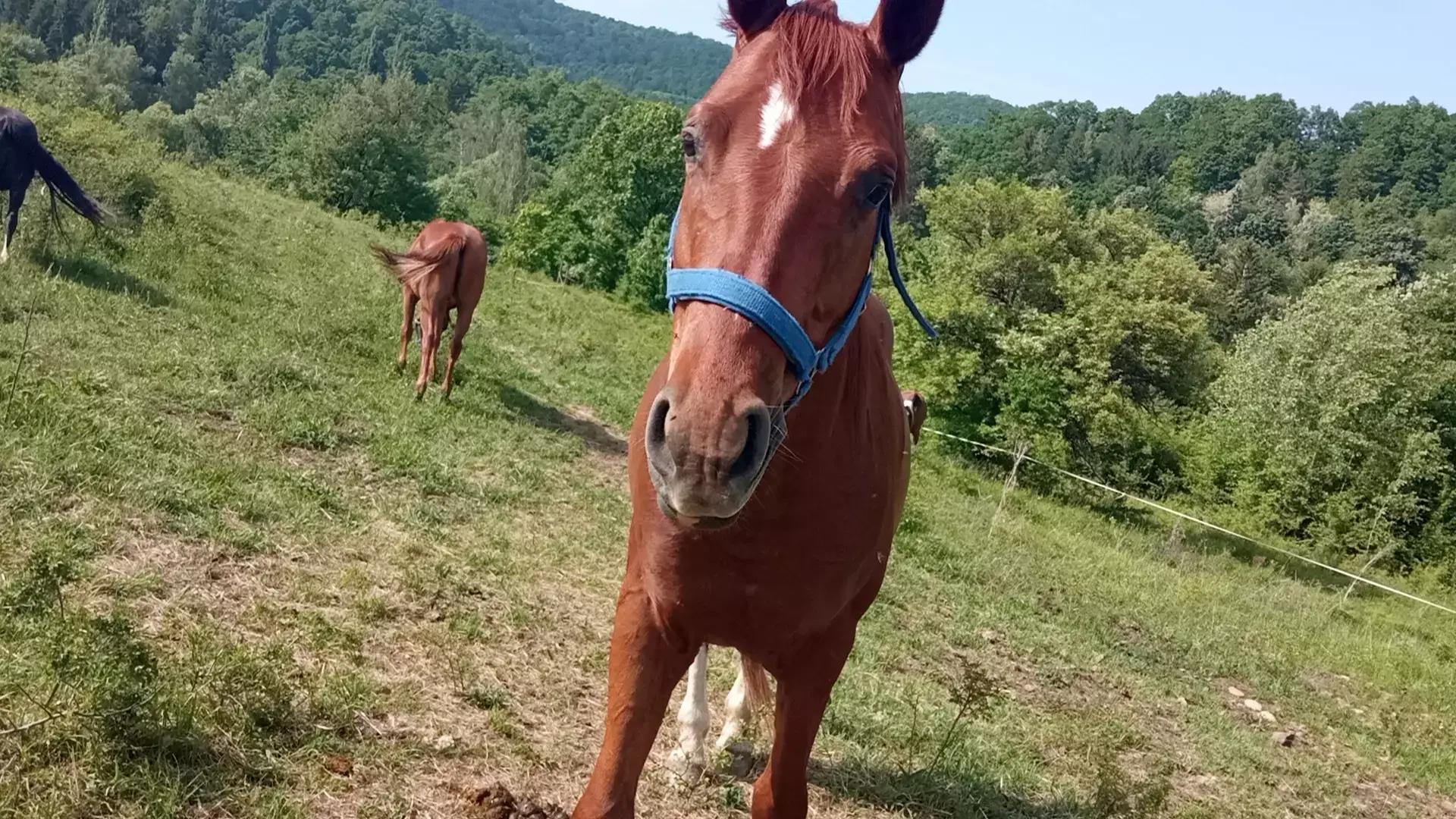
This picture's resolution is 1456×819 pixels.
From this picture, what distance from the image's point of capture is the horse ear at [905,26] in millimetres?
1798

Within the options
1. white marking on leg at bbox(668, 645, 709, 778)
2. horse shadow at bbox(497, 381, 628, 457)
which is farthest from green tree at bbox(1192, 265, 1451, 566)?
white marking on leg at bbox(668, 645, 709, 778)

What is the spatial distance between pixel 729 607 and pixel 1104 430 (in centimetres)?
2027

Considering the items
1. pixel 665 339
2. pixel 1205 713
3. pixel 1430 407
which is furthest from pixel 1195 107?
pixel 1205 713

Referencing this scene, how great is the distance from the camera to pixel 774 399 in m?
1.47

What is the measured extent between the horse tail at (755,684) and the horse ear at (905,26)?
2212mm

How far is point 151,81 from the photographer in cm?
7269

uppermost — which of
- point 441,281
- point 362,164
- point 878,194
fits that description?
point 878,194

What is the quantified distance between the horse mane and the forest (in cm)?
38

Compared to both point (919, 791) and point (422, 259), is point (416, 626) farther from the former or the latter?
point (422, 259)

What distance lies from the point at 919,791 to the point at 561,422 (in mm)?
6235

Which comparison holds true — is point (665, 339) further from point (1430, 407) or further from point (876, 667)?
point (1430, 407)

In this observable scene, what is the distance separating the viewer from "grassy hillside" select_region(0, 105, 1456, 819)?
2.56m

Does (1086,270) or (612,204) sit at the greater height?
(1086,270)

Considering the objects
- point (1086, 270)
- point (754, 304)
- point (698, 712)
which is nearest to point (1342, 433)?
point (1086, 270)
